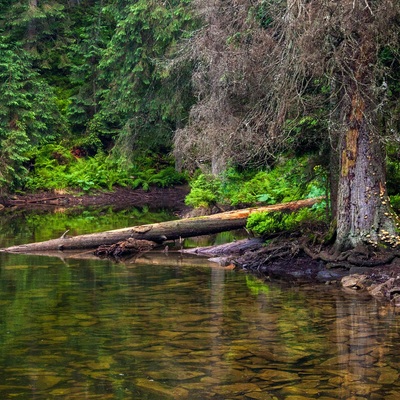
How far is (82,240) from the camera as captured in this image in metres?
18.2

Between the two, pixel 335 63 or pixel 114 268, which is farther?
pixel 114 268

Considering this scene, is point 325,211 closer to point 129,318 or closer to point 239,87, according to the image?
point 239,87

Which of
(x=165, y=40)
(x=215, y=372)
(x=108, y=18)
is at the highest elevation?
(x=108, y=18)

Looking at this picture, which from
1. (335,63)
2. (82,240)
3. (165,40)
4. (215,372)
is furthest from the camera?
(165,40)

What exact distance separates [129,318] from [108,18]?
3415 cm

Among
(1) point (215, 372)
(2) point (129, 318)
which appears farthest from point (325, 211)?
(1) point (215, 372)

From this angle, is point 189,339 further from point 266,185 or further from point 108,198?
point 108,198

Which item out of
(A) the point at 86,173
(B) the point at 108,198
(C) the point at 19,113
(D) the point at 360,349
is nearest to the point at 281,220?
(D) the point at 360,349

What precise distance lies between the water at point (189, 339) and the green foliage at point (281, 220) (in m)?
2.62

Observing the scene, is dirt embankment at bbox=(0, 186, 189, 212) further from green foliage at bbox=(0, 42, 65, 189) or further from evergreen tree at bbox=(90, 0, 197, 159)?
evergreen tree at bbox=(90, 0, 197, 159)

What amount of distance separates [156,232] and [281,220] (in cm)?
312

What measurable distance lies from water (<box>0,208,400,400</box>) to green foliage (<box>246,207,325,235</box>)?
8.59 feet

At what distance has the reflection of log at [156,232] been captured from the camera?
59.4 ft

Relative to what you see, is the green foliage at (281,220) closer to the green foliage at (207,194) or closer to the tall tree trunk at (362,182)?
the tall tree trunk at (362,182)
